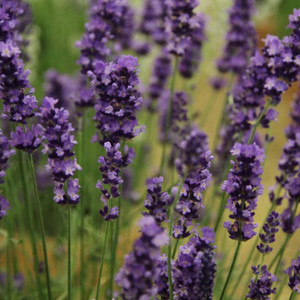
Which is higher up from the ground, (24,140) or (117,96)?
(117,96)

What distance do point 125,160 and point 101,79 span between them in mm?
238

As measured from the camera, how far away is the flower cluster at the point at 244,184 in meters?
1.15

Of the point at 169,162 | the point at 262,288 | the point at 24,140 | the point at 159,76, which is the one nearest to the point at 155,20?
the point at 159,76

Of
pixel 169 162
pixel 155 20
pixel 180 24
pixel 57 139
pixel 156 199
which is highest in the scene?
pixel 155 20

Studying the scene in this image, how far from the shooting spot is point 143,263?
900 millimetres

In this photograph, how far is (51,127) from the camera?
1161 millimetres

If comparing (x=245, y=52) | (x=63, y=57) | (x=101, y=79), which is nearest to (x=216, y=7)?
(x=245, y=52)

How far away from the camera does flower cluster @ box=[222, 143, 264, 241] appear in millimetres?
1153

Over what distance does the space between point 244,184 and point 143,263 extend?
1.28ft

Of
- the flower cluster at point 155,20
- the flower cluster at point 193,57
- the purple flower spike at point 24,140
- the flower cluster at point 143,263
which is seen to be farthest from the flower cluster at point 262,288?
the flower cluster at point 155,20

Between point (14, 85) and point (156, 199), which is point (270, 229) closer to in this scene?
point (156, 199)

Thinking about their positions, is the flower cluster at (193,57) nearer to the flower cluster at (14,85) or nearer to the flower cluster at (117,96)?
the flower cluster at (117,96)

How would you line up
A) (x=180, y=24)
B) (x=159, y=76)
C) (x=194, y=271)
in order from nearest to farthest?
(x=194, y=271) < (x=180, y=24) < (x=159, y=76)

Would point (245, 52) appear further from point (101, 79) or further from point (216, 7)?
point (101, 79)
